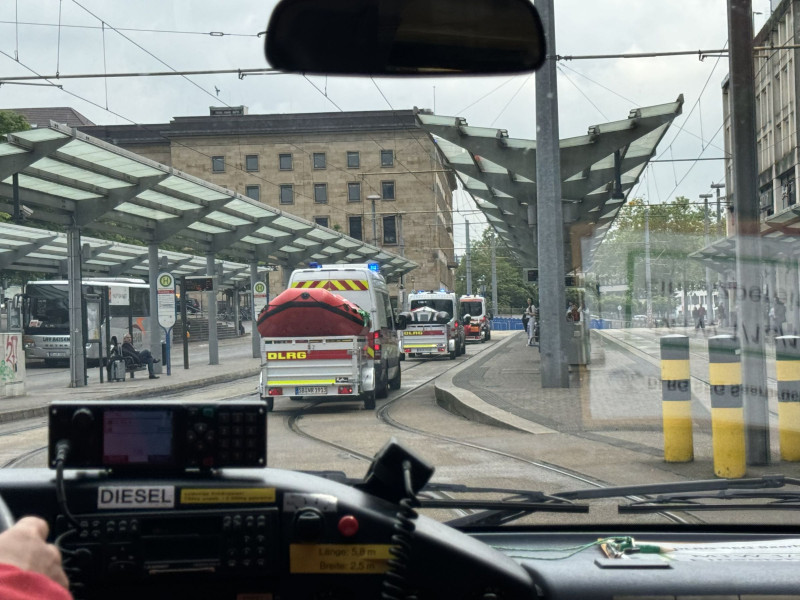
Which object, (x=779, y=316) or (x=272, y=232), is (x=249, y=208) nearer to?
(x=272, y=232)

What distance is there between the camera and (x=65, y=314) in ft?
69.5

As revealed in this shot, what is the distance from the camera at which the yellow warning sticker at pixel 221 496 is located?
211 cm

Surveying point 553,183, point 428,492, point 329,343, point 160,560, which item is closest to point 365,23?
point 160,560

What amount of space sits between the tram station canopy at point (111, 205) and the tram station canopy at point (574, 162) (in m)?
→ 2.17

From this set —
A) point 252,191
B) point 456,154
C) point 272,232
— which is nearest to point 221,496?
point 252,191


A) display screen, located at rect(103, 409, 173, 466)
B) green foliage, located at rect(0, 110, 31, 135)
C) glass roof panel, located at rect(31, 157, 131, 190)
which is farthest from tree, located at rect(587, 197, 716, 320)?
green foliage, located at rect(0, 110, 31, 135)

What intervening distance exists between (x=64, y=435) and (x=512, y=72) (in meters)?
1.38

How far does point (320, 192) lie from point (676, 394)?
455cm

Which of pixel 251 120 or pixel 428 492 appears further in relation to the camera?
pixel 251 120

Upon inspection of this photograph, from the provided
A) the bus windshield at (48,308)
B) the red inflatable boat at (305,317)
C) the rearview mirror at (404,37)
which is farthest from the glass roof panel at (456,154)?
the rearview mirror at (404,37)

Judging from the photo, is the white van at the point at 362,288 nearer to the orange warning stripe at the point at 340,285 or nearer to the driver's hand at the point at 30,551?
the orange warning stripe at the point at 340,285

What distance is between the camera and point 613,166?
17672 millimetres

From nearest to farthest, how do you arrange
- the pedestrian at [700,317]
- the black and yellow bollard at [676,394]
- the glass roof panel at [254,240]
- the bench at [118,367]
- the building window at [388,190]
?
the building window at [388,190] → the black and yellow bollard at [676,394] → the pedestrian at [700,317] → the bench at [118,367] → the glass roof panel at [254,240]

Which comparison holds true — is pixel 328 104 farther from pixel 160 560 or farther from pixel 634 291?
pixel 634 291
